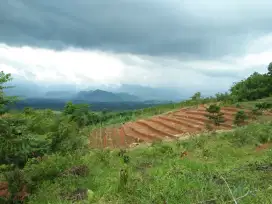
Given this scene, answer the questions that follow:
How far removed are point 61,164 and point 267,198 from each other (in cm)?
524

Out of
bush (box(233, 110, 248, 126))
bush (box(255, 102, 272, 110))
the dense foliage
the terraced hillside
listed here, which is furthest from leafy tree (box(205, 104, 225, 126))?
the dense foliage

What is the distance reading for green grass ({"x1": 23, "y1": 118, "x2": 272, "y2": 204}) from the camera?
4.30 meters

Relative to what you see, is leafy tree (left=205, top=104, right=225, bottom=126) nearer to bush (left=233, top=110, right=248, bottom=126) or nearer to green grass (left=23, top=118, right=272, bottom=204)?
bush (left=233, top=110, right=248, bottom=126)

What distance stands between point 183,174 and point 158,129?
1106 cm

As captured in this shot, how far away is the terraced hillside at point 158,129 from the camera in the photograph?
15.3m

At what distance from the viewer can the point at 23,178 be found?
6.72 metres

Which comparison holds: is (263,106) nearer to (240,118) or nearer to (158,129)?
(240,118)

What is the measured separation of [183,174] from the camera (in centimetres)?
546

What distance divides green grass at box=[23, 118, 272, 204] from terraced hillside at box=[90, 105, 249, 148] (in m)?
3.59

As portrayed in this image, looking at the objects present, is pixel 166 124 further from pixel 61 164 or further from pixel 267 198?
pixel 267 198

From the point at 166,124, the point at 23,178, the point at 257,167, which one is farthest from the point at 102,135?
the point at 257,167

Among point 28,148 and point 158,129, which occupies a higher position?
point 28,148

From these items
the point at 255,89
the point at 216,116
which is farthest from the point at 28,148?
the point at 255,89

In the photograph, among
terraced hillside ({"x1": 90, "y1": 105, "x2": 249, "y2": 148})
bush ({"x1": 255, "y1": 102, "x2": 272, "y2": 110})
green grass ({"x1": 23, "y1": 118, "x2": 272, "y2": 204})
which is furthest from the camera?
bush ({"x1": 255, "y1": 102, "x2": 272, "y2": 110})
